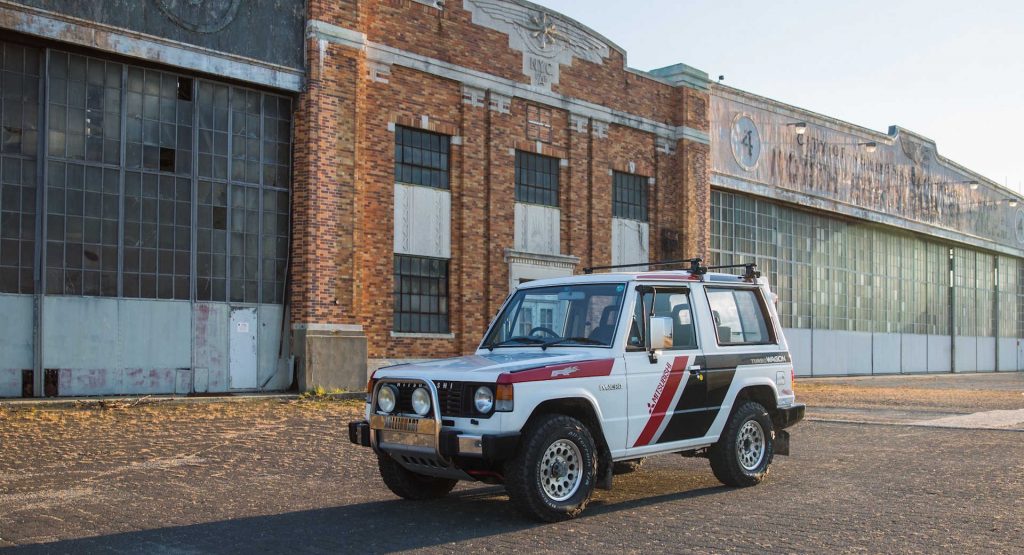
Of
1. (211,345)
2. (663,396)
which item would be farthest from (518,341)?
(211,345)

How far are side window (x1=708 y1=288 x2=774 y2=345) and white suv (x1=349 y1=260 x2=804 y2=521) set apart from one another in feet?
0.06

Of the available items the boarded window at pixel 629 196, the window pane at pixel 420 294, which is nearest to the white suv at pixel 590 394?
the window pane at pixel 420 294

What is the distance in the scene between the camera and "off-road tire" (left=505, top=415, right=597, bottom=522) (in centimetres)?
744

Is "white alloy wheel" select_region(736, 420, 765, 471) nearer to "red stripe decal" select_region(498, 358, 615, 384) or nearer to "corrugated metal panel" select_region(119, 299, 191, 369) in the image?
"red stripe decal" select_region(498, 358, 615, 384)

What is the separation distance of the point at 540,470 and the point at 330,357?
42.9 ft

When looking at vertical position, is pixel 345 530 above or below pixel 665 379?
below

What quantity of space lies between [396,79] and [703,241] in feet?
38.9

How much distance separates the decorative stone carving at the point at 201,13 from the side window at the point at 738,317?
13055 mm

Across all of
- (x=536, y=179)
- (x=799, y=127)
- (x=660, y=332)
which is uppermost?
(x=799, y=127)

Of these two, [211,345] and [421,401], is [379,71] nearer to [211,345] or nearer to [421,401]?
[211,345]

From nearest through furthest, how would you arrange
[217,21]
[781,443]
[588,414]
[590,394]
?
[590,394] → [588,414] → [781,443] → [217,21]

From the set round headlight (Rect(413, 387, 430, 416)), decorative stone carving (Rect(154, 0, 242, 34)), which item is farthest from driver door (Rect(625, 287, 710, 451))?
decorative stone carving (Rect(154, 0, 242, 34))

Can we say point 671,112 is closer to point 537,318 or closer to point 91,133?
point 91,133

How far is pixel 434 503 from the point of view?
8.66 metres
